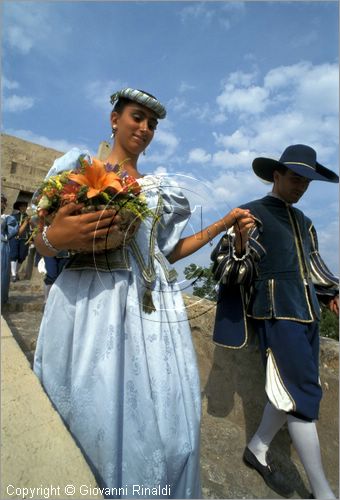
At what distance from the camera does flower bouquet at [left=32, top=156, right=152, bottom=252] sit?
47.5 inches

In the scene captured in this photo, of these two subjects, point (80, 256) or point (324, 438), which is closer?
point (80, 256)

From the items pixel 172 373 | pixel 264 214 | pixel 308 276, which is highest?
pixel 264 214

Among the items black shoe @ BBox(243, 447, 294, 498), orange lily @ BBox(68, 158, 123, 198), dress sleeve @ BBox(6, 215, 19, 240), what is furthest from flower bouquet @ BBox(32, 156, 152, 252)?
dress sleeve @ BBox(6, 215, 19, 240)

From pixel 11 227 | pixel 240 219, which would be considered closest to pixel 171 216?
pixel 240 219

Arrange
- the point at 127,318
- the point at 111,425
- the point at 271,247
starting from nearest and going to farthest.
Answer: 1. the point at 111,425
2. the point at 127,318
3. the point at 271,247

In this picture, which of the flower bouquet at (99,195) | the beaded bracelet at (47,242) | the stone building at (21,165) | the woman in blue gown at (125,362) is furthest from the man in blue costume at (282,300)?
the stone building at (21,165)

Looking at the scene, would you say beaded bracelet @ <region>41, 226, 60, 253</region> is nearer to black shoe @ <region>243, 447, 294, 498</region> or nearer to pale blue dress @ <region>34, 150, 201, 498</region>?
pale blue dress @ <region>34, 150, 201, 498</region>

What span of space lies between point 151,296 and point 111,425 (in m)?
0.51

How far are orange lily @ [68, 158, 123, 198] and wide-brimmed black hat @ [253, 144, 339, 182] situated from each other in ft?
4.75

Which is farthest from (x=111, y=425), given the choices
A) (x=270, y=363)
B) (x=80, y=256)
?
(x=270, y=363)

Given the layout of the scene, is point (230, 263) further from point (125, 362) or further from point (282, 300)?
point (125, 362)

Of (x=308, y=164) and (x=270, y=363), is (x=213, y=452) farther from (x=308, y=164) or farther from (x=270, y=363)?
(x=308, y=164)

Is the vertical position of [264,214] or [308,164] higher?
[308,164]

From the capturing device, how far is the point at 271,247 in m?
2.23
